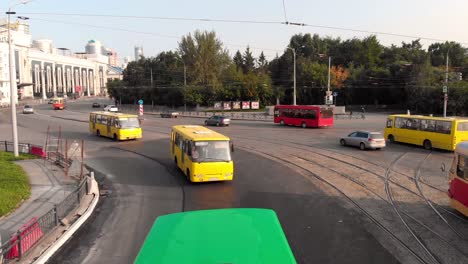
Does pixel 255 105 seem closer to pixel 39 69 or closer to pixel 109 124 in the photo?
pixel 109 124

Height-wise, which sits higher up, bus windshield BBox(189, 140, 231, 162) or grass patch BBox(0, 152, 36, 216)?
bus windshield BBox(189, 140, 231, 162)

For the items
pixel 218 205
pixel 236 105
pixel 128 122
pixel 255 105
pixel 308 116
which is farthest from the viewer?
pixel 255 105

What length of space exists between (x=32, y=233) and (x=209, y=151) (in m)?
8.16

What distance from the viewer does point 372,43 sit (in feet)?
329

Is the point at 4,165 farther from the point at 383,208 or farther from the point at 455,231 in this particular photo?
the point at 455,231

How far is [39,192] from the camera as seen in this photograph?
15945 millimetres

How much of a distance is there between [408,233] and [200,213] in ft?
23.9

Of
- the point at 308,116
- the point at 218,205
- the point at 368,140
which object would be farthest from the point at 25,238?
the point at 308,116

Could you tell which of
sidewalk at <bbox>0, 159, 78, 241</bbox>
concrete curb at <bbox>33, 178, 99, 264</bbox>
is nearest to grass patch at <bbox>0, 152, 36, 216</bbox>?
sidewalk at <bbox>0, 159, 78, 241</bbox>

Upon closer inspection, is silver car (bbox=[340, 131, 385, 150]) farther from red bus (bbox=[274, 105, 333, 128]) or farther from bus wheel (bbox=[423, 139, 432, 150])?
red bus (bbox=[274, 105, 333, 128])

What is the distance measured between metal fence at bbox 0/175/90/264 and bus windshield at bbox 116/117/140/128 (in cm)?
1876

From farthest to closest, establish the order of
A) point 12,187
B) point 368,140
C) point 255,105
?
point 255,105
point 368,140
point 12,187

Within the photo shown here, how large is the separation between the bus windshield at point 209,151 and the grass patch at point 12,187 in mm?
6479

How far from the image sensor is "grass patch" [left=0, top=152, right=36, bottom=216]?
1361 centimetres
